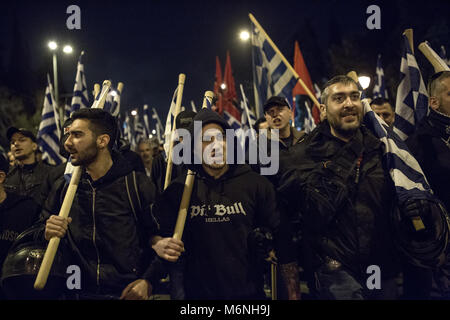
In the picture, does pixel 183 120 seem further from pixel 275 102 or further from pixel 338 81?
pixel 338 81

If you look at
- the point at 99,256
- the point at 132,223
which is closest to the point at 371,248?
the point at 132,223

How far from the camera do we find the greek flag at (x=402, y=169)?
298 cm

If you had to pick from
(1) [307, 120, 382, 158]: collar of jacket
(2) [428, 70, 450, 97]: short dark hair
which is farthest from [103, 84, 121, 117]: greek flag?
(2) [428, 70, 450, 97]: short dark hair

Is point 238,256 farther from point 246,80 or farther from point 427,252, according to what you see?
point 246,80

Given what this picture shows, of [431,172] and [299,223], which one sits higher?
[431,172]

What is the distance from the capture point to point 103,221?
3410 millimetres

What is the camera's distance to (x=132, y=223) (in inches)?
136

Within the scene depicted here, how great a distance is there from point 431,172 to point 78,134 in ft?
11.8

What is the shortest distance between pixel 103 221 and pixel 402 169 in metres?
2.80

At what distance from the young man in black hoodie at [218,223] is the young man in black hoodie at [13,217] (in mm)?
1697

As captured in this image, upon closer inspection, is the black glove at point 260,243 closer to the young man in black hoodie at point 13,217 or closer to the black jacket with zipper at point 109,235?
the black jacket with zipper at point 109,235

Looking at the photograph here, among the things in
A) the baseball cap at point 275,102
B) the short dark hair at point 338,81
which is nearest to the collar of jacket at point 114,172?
the short dark hair at point 338,81

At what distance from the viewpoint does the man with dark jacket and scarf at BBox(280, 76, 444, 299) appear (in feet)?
10.2

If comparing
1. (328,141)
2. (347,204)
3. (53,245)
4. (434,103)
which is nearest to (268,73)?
(434,103)
